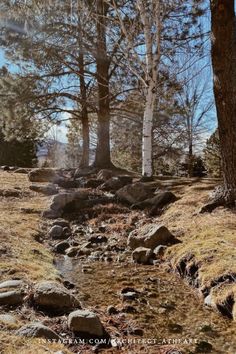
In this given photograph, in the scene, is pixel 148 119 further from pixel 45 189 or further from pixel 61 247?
pixel 61 247

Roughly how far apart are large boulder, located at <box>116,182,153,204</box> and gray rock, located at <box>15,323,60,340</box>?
6.04 meters

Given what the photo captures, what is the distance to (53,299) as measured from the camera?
346 cm

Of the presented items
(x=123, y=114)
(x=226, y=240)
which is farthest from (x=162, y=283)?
(x=123, y=114)

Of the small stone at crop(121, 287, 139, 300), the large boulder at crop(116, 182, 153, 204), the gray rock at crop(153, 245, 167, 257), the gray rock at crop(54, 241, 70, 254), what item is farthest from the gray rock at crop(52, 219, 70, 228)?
the small stone at crop(121, 287, 139, 300)

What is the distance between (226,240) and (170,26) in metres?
8.51

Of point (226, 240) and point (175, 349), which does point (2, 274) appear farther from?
point (226, 240)

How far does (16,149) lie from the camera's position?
961 inches

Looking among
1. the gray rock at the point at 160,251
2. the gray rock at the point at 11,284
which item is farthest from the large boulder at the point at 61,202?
the gray rock at the point at 11,284

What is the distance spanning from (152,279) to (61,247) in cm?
206

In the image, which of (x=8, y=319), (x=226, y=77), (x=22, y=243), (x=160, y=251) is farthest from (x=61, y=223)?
(x=8, y=319)

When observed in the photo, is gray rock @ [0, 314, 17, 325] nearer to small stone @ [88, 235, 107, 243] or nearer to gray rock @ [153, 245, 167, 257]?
gray rock @ [153, 245, 167, 257]

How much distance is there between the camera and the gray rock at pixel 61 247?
6171 millimetres

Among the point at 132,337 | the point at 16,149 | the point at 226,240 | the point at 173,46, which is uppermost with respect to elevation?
the point at 173,46

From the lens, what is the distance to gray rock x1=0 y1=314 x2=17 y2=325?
2860 millimetres
